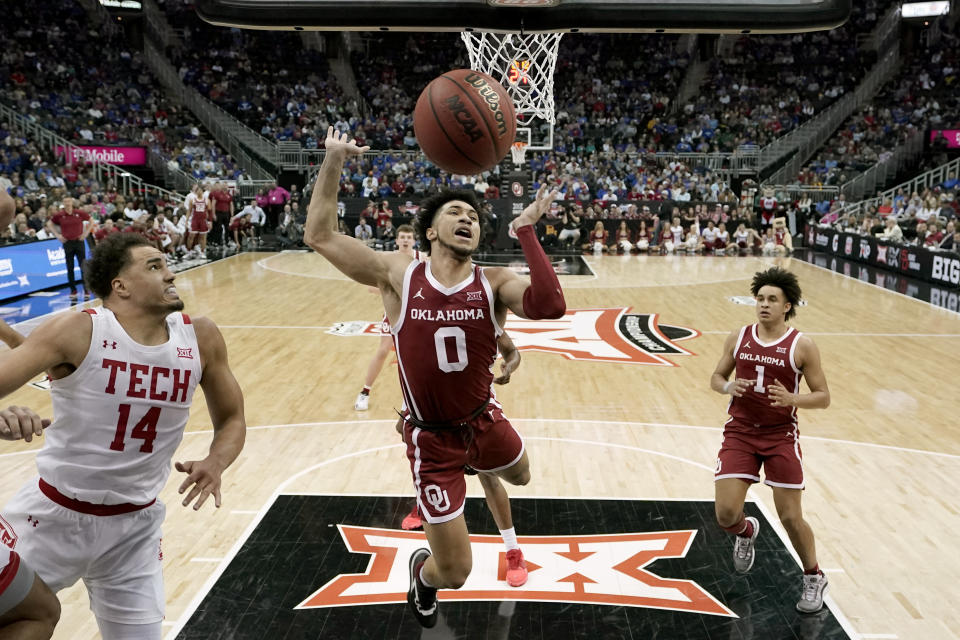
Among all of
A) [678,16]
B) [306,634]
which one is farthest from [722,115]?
[306,634]

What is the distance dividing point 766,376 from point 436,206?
1.99 metres

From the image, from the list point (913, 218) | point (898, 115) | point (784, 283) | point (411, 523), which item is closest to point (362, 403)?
point (411, 523)

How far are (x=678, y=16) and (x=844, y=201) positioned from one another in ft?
63.9

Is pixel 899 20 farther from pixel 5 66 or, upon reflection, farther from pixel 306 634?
pixel 306 634

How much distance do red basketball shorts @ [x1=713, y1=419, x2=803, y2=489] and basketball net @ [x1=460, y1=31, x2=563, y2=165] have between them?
8.23 metres

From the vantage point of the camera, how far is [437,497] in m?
3.88

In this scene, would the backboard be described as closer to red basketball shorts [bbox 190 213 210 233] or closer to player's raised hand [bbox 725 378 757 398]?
player's raised hand [bbox 725 378 757 398]

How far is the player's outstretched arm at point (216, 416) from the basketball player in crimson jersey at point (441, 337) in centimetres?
80

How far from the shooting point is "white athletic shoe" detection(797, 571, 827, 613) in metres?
4.25

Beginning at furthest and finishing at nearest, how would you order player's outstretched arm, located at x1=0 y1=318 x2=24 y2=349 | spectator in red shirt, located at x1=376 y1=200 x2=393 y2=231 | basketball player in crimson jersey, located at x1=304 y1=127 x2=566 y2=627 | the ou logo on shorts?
spectator in red shirt, located at x1=376 y1=200 x2=393 y2=231 < the ou logo on shorts < basketball player in crimson jersey, located at x1=304 y1=127 x2=566 y2=627 < player's outstretched arm, located at x1=0 y1=318 x2=24 y2=349

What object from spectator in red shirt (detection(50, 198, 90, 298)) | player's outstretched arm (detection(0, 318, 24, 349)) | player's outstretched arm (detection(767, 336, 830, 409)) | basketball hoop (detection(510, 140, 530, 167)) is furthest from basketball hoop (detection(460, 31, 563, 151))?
player's outstretched arm (detection(0, 318, 24, 349))

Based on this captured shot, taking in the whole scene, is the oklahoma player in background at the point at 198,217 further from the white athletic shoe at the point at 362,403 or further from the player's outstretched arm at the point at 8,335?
the player's outstretched arm at the point at 8,335

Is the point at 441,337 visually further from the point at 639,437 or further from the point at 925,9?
the point at 925,9

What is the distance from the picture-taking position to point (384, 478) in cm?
613
